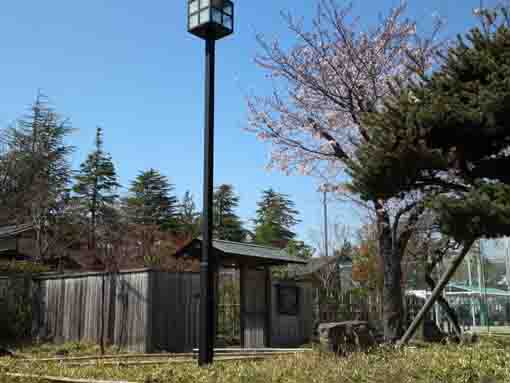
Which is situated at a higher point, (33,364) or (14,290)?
(14,290)

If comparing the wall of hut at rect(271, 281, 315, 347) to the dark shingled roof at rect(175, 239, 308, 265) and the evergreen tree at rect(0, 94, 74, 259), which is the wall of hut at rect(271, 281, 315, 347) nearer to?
the dark shingled roof at rect(175, 239, 308, 265)

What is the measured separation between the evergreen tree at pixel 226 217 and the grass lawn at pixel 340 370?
4071 cm

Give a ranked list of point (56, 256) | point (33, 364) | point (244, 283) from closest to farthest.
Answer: point (33, 364)
point (244, 283)
point (56, 256)

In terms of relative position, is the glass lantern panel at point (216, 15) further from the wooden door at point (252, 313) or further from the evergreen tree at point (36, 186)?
the evergreen tree at point (36, 186)

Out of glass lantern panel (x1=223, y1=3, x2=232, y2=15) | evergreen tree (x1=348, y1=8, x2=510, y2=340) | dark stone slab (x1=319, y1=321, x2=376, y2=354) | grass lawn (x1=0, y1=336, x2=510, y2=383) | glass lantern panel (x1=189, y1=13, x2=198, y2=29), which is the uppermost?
glass lantern panel (x1=223, y1=3, x2=232, y2=15)

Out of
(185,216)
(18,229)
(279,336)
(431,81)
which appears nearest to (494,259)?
(279,336)

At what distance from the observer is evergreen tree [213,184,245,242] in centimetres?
4922

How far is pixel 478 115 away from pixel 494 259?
14.4 meters

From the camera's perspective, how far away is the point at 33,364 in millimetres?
8797

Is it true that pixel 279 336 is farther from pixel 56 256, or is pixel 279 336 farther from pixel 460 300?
pixel 56 256

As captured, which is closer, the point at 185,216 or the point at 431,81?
the point at 431,81

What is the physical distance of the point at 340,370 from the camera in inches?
247

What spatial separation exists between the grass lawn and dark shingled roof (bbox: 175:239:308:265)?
5.46 m

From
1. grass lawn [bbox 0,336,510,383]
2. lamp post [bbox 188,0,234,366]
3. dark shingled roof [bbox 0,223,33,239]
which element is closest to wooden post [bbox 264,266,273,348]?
grass lawn [bbox 0,336,510,383]
